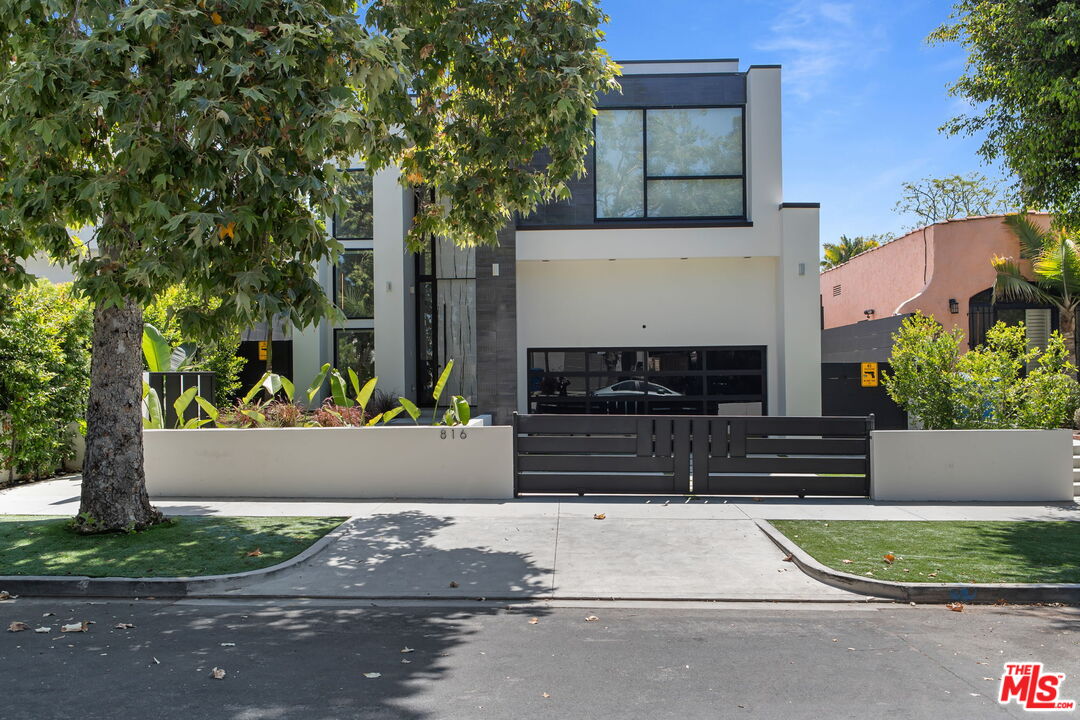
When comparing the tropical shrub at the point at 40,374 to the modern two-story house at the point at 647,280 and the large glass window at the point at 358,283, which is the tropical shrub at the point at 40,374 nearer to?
the modern two-story house at the point at 647,280

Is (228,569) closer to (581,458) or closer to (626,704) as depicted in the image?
(626,704)

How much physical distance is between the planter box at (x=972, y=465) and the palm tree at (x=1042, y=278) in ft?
29.4

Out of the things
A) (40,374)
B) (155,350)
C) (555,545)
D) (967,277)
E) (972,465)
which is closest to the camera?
(555,545)

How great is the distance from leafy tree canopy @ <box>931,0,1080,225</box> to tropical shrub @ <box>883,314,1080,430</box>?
2109mm

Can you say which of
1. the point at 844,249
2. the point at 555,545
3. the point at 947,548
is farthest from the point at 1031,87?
the point at 844,249

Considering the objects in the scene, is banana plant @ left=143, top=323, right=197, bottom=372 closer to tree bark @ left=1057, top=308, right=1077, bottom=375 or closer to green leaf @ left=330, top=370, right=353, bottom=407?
green leaf @ left=330, top=370, right=353, bottom=407

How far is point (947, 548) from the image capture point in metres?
8.62

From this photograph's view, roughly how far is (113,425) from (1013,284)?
19239 millimetres

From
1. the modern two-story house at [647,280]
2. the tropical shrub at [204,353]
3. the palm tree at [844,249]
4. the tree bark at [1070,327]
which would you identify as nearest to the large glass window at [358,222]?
the modern two-story house at [647,280]

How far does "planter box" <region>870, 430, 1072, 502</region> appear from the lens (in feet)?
38.0

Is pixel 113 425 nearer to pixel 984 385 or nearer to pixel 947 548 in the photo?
pixel 947 548

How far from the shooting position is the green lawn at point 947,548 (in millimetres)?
7637

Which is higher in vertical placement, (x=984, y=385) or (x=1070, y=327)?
(x=1070, y=327)

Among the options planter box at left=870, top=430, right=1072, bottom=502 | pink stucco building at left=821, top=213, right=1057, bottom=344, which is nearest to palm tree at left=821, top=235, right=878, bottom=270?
pink stucco building at left=821, top=213, right=1057, bottom=344
